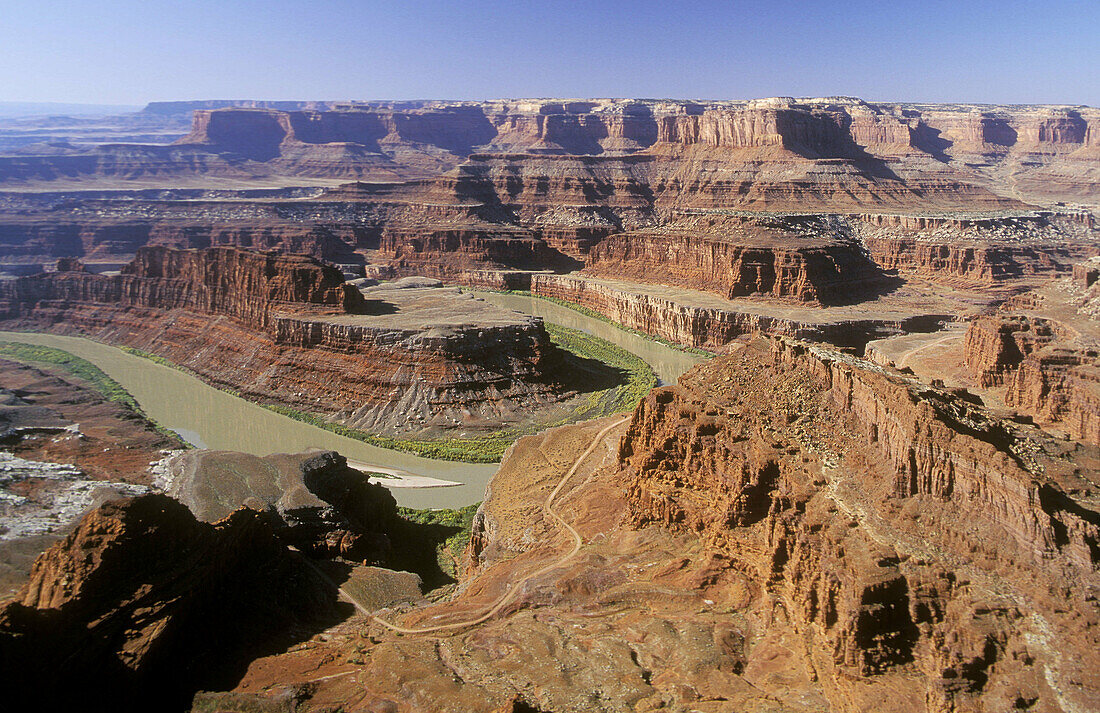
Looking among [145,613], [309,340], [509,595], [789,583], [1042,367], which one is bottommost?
[509,595]

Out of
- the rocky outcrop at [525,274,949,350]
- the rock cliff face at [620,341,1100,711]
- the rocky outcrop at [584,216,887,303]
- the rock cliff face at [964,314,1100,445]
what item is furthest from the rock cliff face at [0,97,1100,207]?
the rock cliff face at [620,341,1100,711]

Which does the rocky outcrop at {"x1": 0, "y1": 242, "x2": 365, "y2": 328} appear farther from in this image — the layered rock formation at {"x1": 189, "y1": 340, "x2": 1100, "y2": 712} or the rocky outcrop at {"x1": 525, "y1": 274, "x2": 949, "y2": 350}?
the layered rock formation at {"x1": 189, "y1": 340, "x2": 1100, "y2": 712}

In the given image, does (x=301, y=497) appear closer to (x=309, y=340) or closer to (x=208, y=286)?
(x=309, y=340)

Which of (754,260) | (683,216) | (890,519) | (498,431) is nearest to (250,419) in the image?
(498,431)

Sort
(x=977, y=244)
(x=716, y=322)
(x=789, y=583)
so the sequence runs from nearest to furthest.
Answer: (x=789, y=583) → (x=716, y=322) → (x=977, y=244)

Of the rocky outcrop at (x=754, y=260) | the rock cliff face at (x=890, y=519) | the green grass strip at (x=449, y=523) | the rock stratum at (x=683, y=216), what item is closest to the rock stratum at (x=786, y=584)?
the rock cliff face at (x=890, y=519)

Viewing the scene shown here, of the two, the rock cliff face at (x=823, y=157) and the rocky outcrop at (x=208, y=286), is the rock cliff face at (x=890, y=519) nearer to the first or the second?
the rocky outcrop at (x=208, y=286)

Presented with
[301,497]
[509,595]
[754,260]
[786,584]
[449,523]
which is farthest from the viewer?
[754,260]
